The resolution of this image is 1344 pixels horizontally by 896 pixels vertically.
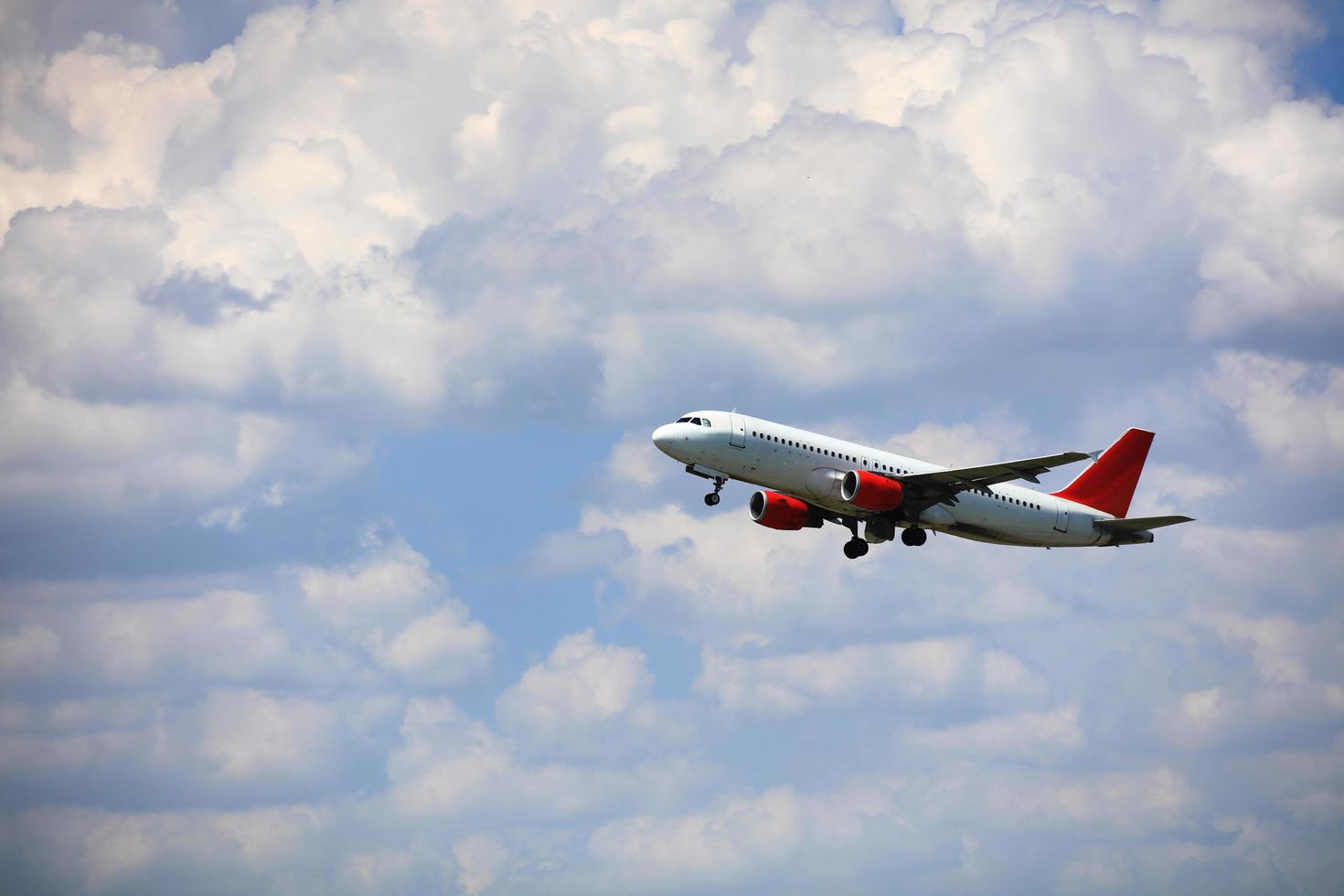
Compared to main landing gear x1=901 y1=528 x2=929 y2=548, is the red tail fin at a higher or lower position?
higher

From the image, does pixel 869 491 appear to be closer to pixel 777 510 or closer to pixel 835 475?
Result: pixel 835 475

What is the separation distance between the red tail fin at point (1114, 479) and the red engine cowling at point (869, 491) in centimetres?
1680

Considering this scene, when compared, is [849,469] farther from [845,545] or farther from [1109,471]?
[1109,471]

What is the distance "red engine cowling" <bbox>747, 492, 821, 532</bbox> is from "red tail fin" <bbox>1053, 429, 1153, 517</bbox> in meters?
17.3

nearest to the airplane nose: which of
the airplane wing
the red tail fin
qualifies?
the airplane wing

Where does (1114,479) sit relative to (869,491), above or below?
above

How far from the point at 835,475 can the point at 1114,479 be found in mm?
24438

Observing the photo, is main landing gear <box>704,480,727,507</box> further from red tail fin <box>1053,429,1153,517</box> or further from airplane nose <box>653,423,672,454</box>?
red tail fin <box>1053,429,1153,517</box>

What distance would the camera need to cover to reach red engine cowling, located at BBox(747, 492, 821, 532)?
99.6 meters

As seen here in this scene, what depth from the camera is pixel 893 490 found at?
95375mm

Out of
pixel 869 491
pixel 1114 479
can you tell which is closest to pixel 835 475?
pixel 869 491

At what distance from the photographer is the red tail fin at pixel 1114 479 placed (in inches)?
4294

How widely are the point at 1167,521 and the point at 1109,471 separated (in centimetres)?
707

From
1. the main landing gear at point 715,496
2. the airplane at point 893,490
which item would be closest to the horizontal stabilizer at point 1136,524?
the airplane at point 893,490
